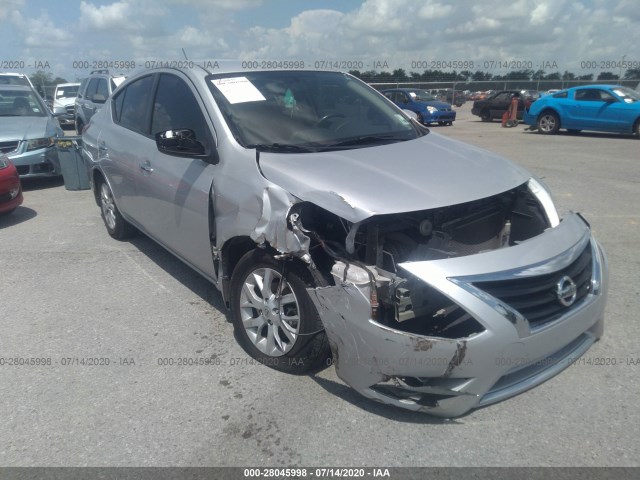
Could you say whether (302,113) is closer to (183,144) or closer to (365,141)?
(365,141)

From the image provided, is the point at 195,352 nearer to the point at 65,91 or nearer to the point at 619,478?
the point at 619,478

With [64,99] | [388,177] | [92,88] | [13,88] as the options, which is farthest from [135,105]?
[64,99]

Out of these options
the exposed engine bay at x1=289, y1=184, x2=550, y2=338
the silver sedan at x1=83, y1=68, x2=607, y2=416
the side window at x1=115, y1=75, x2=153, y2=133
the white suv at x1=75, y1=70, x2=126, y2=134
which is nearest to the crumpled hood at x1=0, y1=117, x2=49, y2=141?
the white suv at x1=75, y1=70, x2=126, y2=134

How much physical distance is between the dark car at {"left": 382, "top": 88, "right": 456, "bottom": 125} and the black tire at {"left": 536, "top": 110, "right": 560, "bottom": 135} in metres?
4.57

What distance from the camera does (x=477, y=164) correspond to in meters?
3.44

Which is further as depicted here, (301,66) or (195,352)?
(301,66)

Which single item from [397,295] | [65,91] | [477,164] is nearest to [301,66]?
[477,164]

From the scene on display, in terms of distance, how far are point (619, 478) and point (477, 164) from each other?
6.30 feet

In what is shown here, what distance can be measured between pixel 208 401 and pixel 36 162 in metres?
7.39

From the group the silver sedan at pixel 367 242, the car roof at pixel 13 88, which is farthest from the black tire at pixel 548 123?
the car roof at pixel 13 88

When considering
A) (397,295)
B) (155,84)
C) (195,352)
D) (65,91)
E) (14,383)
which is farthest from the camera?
(65,91)

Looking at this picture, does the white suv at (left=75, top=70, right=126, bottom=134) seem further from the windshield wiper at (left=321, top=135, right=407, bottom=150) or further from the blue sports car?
the blue sports car

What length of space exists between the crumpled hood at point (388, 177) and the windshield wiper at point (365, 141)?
0.37 ft

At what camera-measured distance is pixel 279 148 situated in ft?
11.2
